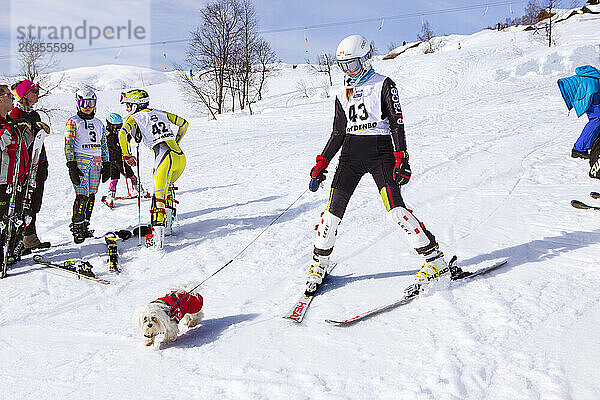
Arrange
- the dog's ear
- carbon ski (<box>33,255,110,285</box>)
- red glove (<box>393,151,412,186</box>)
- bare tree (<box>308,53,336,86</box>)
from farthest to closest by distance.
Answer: bare tree (<box>308,53,336,86</box>) < carbon ski (<box>33,255,110,285</box>) < red glove (<box>393,151,412,186</box>) < the dog's ear

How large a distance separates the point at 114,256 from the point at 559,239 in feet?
17.7

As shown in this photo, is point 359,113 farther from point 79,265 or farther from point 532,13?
point 532,13

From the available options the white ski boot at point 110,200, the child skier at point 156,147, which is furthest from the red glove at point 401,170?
the white ski boot at point 110,200

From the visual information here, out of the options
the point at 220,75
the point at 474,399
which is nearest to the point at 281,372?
the point at 474,399

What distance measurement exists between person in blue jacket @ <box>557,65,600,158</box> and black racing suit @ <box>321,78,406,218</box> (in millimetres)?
4599

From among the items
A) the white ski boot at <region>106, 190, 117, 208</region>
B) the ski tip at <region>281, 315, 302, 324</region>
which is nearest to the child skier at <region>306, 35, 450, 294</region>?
the ski tip at <region>281, 315, 302, 324</region>

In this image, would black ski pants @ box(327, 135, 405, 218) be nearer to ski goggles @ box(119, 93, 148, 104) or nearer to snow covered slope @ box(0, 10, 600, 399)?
snow covered slope @ box(0, 10, 600, 399)

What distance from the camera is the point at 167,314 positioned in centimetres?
332

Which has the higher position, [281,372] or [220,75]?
[220,75]

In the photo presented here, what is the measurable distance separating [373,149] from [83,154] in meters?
4.47

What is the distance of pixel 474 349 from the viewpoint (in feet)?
10.0

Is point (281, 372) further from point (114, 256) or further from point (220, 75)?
point (220, 75)

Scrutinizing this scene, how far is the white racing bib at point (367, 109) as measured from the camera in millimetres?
3969

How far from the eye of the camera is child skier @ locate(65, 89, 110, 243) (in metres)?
6.20
